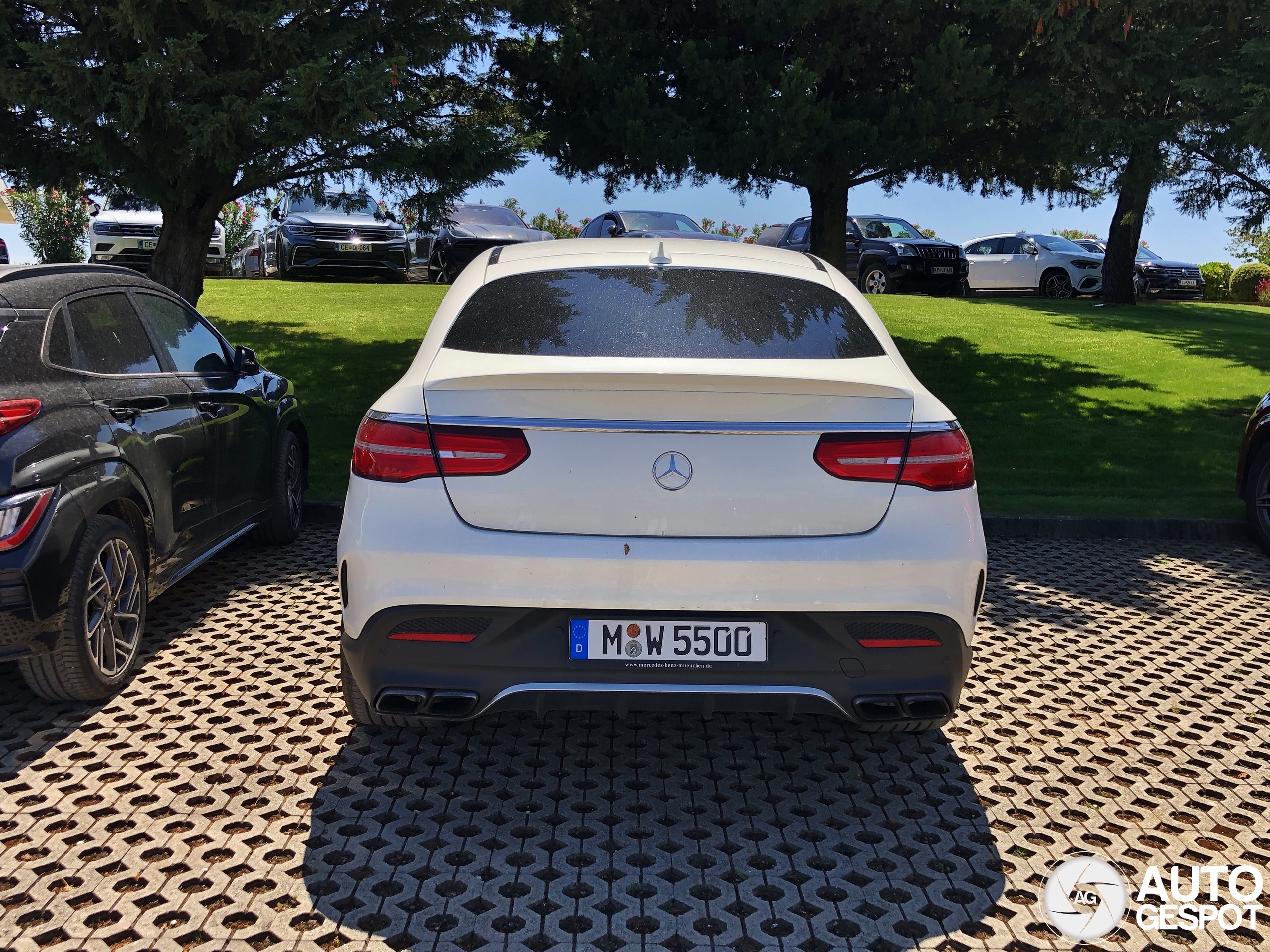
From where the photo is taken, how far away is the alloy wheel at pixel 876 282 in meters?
24.8

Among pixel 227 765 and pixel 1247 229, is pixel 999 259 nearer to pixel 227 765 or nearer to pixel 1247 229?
pixel 1247 229

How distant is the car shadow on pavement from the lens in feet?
10.2

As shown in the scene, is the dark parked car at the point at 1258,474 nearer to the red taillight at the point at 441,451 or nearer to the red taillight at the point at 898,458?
the red taillight at the point at 898,458

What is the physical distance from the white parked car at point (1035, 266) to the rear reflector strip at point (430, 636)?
26841mm

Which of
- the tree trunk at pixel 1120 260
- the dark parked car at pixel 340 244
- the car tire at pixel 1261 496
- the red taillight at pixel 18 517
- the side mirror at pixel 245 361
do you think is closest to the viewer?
the red taillight at pixel 18 517

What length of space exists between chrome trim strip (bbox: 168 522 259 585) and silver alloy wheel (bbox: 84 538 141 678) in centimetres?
46

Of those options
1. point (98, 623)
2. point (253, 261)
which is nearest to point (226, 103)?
point (98, 623)

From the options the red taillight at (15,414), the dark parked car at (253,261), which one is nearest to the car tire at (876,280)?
the dark parked car at (253,261)

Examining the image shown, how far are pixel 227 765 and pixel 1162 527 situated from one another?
21.7 ft

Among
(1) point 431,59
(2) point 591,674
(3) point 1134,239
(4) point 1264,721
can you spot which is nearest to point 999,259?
(3) point 1134,239

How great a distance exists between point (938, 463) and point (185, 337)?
13.6ft

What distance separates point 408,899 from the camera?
321 centimetres

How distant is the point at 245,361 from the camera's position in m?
6.57

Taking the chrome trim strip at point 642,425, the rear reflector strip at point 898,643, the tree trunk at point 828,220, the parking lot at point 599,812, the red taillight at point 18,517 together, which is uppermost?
the tree trunk at point 828,220
